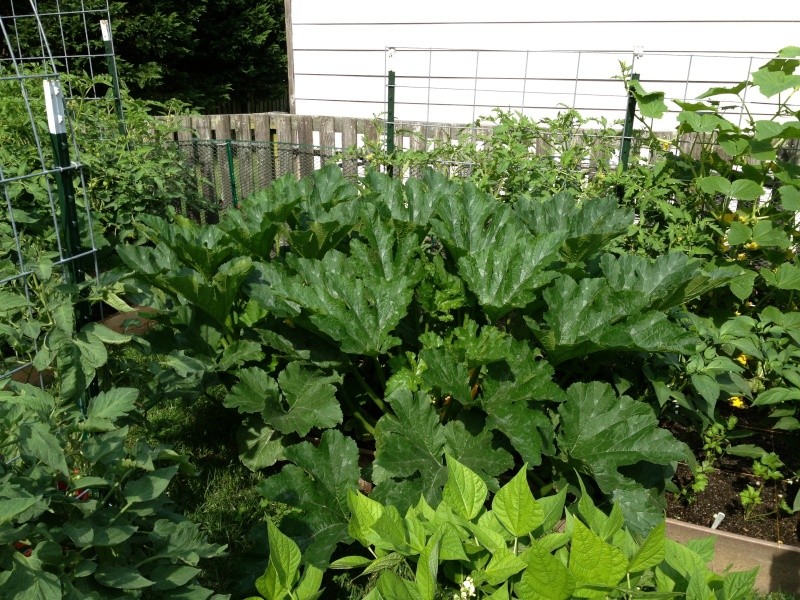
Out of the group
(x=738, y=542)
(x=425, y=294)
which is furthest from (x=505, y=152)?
(x=738, y=542)

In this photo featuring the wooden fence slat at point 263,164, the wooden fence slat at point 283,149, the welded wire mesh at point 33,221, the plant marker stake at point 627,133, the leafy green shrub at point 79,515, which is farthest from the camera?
the wooden fence slat at point 263,164

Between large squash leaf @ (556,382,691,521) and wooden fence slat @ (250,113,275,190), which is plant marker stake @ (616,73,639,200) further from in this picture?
wooden fence slat @ (250,113,275,190)

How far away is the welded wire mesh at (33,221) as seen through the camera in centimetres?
175

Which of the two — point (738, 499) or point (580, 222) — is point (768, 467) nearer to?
point (738, 499)

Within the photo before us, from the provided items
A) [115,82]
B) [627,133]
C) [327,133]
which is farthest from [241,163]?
[627,133]

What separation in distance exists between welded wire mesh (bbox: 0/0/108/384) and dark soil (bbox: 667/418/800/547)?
86.6 inches

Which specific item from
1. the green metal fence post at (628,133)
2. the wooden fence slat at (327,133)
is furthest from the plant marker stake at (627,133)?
the wooden fence slat at (327,133)

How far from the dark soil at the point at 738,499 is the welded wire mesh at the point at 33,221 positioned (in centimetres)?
220

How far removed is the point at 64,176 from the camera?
198 centimetres

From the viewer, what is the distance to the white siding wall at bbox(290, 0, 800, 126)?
5723 millimetres

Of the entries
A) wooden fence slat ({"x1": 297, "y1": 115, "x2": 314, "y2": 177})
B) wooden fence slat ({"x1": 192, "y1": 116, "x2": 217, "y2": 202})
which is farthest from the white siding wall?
wooden fence slat ({"x1": 192, "y1": 116, "x2": 217, "y2": 202})

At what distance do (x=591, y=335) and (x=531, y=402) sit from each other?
1.01ft

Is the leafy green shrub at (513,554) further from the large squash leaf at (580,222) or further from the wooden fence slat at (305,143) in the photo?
the wooden fence slat at (305,143)

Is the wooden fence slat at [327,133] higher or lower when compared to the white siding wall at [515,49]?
lower
